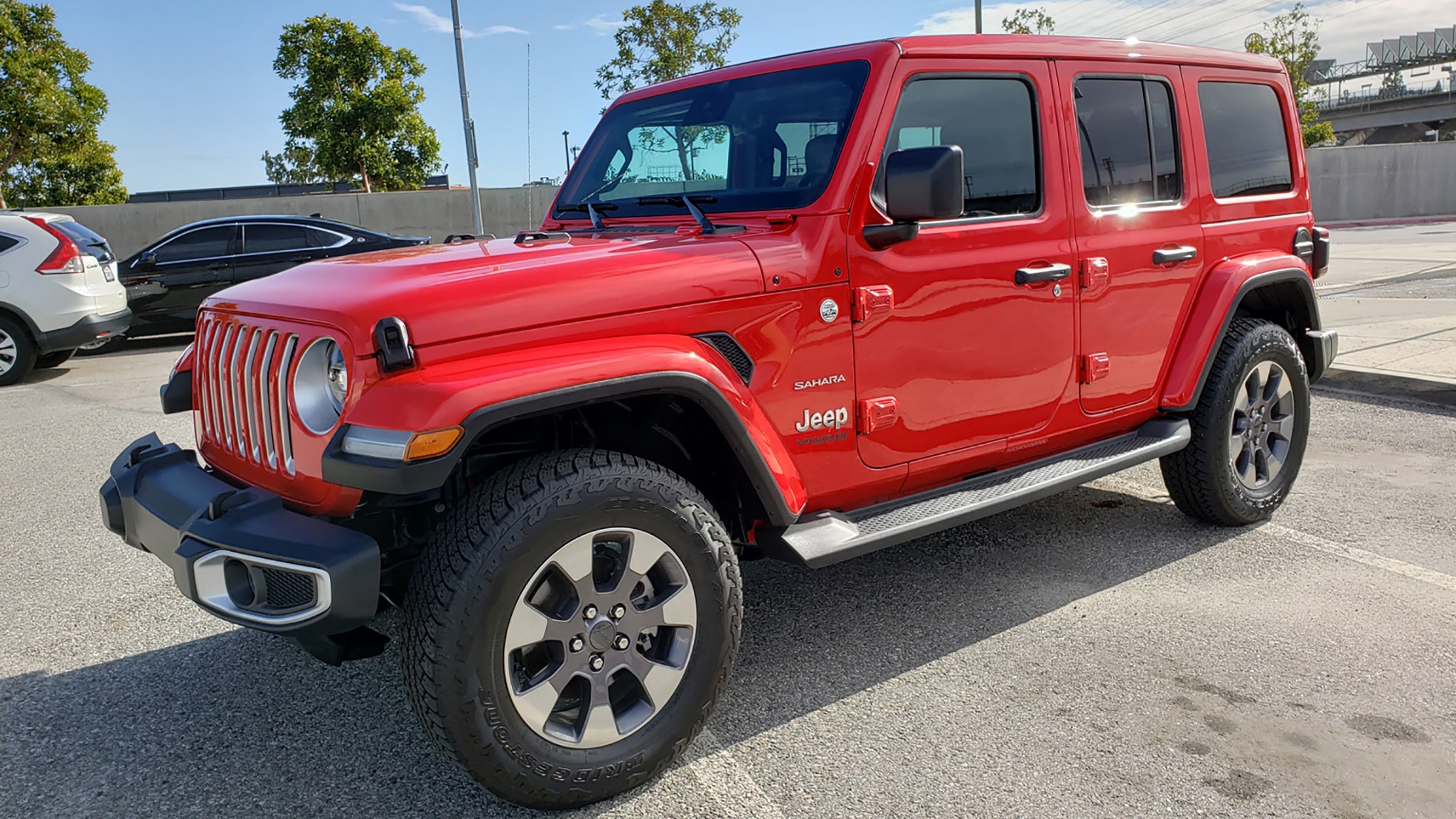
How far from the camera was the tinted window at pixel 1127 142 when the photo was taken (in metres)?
3.92

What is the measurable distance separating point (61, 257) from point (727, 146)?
8.69 m

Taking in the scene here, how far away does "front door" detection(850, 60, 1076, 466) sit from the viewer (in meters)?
3.28

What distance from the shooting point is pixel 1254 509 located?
15.2 ft

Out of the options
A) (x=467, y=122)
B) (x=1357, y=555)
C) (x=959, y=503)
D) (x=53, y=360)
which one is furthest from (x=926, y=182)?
(x=467, y=122)

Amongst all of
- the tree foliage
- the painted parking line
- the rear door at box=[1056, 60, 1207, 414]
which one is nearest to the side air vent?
the rear door at box=[1056, 60, 1207, 414]

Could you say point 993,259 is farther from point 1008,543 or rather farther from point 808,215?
point 1008,543

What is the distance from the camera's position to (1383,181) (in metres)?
31.4

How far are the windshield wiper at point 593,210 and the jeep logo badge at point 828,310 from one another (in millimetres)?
1036

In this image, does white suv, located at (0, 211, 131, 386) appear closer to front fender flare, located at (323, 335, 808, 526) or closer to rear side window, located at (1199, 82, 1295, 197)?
front fender flare, located at (323, 335, 808, 526)

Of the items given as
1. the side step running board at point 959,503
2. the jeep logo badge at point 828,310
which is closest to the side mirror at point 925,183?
the jeep logo badge at point 828,310

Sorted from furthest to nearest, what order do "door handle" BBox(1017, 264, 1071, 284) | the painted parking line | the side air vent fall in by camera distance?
the painted parking line < "door handle" BBox(1017, 264, 1071, 284) < the side air vent

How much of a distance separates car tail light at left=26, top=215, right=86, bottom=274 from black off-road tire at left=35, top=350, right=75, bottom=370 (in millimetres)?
1584

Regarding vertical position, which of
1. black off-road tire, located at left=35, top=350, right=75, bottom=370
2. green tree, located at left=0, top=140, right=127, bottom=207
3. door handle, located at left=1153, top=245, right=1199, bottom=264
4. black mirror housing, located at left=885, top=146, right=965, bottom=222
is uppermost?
green tree, located at left=0, top=140, right=127, bottom=207

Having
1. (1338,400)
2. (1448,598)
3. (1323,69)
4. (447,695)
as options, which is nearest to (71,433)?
(447,695)
